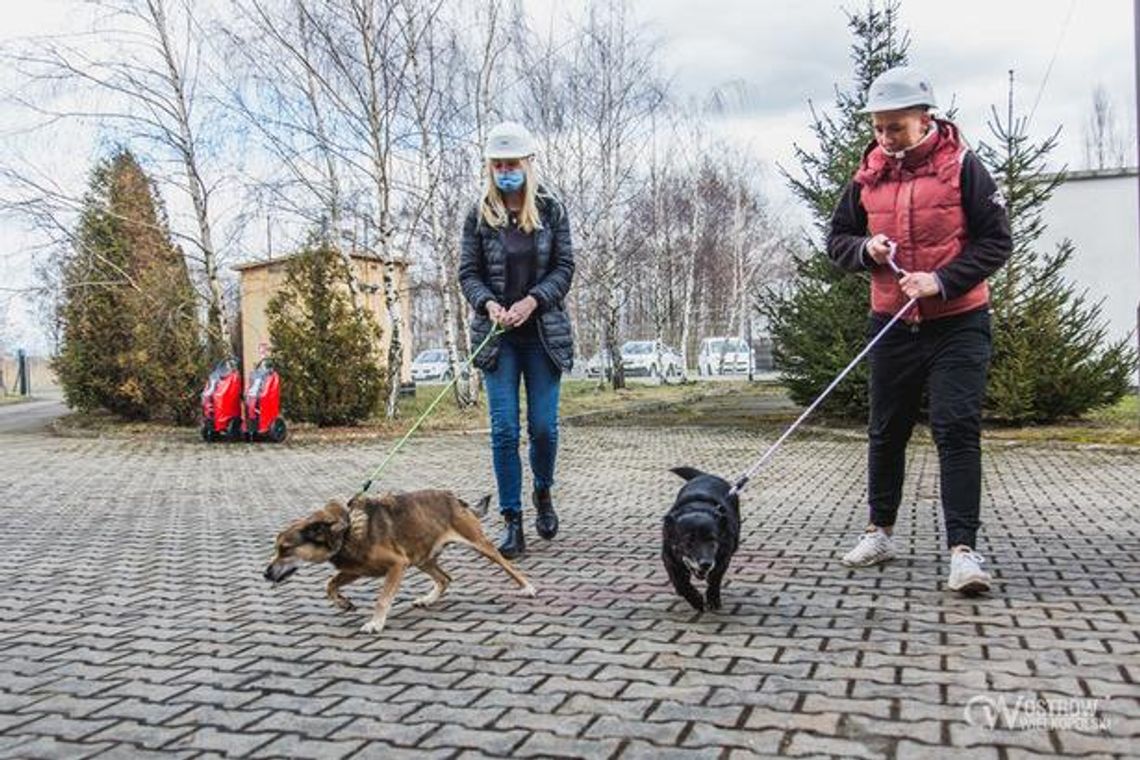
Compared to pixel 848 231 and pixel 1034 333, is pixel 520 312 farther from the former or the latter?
pixel 1034 333

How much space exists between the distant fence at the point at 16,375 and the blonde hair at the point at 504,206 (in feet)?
146

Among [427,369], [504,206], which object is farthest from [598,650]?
[427,369]

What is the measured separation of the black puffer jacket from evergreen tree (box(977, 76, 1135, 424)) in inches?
358

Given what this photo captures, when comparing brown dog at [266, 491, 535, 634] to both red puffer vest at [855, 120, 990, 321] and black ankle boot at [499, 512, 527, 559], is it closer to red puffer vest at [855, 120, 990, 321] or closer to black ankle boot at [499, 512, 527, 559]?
black ankle boot at [499, 512, 527, 559]

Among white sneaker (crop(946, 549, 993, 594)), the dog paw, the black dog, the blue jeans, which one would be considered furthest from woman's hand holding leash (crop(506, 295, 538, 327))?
white sneaker (crop(946, 549, 993, 594))

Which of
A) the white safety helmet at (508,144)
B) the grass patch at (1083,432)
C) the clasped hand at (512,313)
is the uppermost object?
the white safety helmet at (508,144)

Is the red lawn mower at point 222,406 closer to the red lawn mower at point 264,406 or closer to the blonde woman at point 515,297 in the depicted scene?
the red lawn mower at point 264,406

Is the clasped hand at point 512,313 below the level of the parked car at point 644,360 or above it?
above

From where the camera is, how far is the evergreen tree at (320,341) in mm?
16219

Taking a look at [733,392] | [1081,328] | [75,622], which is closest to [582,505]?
[75,622]

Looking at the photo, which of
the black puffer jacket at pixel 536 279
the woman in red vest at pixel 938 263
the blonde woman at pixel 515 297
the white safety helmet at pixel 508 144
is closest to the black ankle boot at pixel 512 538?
the blonde woman at pixel 515 297

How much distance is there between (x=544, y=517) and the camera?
20.3ft

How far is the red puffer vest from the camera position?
475 cm

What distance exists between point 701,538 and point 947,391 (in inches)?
58.0
